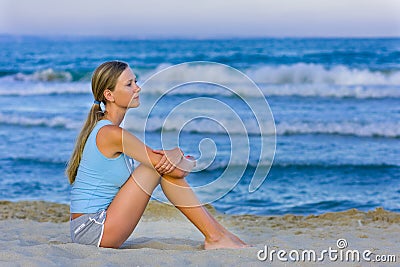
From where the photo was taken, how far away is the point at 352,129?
10.5 m

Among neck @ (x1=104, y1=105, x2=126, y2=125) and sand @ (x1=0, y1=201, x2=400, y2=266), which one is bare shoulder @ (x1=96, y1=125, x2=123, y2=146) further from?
sand @ (x1=0, y1=201, x2=400, y2=266)

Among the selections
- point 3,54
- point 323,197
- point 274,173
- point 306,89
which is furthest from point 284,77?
point 3,54

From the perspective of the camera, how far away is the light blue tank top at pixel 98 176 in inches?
152

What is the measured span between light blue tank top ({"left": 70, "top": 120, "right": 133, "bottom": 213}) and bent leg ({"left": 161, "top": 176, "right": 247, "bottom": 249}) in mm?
274

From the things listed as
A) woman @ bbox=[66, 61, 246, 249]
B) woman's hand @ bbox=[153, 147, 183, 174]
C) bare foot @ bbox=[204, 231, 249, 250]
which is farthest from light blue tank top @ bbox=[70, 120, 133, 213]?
bare foot @ bbox=[204, 231, 249, 250]

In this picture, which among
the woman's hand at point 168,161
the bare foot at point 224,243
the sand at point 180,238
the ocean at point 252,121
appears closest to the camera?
the sand at point 180,238

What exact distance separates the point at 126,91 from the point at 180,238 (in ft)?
4.17

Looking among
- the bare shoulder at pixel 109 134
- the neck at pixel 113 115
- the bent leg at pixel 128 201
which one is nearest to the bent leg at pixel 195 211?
the bent leg at pixel 128 201

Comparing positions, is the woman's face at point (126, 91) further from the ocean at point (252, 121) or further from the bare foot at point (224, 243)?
the bare foot at point (224, 243)

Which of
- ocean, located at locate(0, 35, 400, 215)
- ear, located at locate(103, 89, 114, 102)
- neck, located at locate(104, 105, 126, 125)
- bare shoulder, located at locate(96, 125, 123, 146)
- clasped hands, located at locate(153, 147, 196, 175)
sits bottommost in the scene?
ocean, located at locate(0, 35, 400, 215)

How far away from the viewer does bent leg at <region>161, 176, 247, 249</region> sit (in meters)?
3.88

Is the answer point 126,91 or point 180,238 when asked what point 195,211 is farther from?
point 126,91

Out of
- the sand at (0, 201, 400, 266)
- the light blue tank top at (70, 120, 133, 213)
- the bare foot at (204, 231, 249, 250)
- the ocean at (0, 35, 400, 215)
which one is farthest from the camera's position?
the ocean at (0, 35, 400, 215)

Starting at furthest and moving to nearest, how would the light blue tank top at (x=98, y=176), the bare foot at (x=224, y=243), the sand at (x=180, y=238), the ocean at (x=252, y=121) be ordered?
the ocean at (x=252, y=121)
the bare foot at (x=224, y=243)
the light blue tank top at (x=98, y=176)
the sand at (x=180, y=238)
